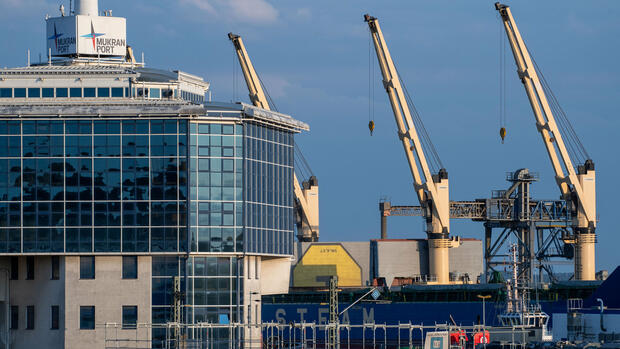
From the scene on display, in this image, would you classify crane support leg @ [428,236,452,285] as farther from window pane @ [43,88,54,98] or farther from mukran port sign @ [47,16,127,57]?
window pane @ [43,88,54,98]

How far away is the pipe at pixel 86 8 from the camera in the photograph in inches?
5989

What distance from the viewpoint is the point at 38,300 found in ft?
445

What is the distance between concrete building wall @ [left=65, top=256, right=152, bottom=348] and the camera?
132 m

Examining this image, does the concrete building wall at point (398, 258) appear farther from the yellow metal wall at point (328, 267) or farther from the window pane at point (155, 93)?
the window pane at point (155, 93)

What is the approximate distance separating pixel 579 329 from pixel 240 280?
124ft

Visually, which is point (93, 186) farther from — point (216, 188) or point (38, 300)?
point (38, 300)

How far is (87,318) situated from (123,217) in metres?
10.8

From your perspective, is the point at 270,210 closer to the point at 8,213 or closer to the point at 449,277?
the point at 8,213

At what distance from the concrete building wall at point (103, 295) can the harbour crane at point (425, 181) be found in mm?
48088

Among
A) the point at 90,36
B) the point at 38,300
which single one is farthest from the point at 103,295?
the point at 90,36

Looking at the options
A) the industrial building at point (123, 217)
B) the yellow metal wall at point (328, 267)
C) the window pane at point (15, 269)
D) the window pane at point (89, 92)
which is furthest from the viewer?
the yellow metal wall at point (328, 267)

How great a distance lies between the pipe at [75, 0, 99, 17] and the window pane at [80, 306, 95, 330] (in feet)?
122

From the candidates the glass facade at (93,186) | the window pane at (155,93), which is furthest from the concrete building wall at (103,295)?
the window pane at (155,93)

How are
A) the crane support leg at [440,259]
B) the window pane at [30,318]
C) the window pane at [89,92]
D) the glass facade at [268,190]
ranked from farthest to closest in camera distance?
the crane support leg at [440,259] < the window pane at [89,92] < the glass facade at [268,190] < the window pane at [30,318]
